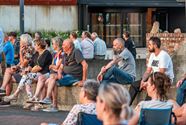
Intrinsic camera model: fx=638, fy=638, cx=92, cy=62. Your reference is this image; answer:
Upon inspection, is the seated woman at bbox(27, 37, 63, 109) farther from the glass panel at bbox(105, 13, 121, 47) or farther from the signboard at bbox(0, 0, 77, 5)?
the glass panel at bbox(105, 13, 121, 47)

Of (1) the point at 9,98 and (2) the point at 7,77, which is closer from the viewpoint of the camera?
(1) the point at 9,98

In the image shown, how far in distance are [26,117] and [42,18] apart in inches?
888

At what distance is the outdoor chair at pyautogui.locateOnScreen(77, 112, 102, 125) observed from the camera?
7.99 metres

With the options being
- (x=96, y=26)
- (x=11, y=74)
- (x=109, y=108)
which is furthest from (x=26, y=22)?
(x=109, y=108)

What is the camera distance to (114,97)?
5156 mm

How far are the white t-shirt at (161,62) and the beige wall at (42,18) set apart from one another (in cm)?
2195

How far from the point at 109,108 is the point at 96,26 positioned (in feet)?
105

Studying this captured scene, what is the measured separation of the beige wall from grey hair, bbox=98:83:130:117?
28.8 m

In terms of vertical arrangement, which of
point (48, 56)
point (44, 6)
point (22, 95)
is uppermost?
point (44, 6)

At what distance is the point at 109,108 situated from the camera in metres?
5.11

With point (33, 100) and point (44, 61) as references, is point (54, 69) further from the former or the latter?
point (33, 100)

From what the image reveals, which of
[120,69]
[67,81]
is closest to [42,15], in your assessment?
[67,81]

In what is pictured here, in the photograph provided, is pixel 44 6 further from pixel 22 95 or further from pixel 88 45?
pixel 22 95

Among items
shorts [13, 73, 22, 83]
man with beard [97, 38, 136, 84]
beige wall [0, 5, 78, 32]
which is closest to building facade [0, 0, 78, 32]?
beige wall [0, 5, 78, 32]
